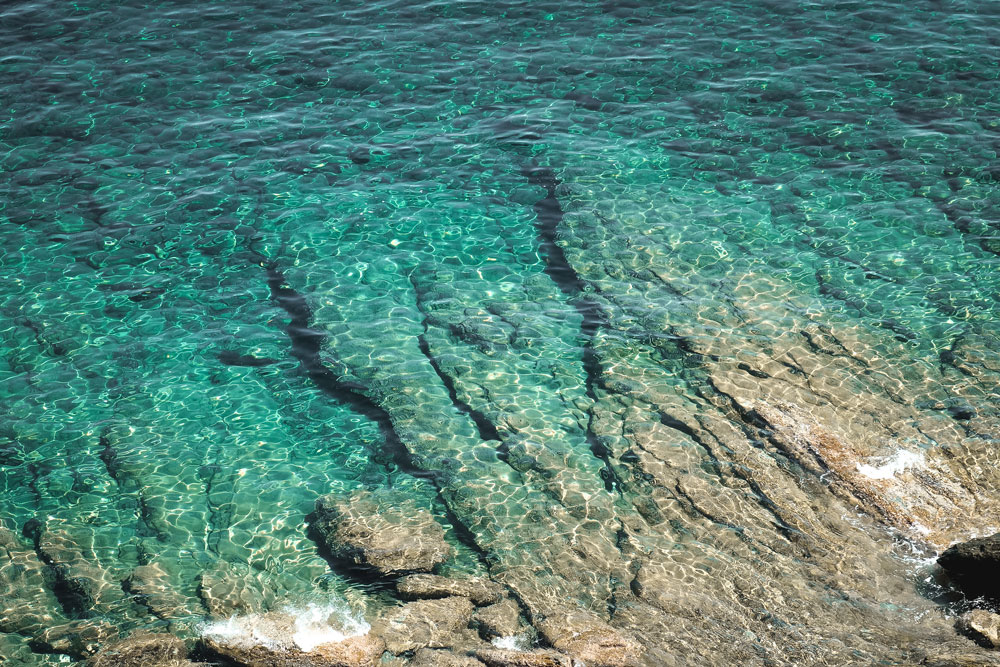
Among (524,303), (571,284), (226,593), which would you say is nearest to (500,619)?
(226,593)

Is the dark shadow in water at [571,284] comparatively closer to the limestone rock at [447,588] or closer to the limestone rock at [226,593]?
the limestone rock at [447,588]

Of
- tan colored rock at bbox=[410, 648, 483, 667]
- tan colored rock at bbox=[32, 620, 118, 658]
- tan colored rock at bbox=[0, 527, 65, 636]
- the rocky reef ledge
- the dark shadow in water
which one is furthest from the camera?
the dark shadow in water

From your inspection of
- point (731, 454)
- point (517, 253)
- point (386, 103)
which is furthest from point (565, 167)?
point (731, 454)

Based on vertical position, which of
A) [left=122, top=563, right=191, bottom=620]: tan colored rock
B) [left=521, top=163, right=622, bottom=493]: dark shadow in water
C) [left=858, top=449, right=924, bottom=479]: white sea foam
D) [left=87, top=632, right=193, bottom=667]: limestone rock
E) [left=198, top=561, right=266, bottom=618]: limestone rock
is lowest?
[left=198, top=561, right=266, bottom=618]: limestone rock

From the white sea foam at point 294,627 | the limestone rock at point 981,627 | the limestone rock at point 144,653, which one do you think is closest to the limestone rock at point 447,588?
the white sea foam at point 294,627

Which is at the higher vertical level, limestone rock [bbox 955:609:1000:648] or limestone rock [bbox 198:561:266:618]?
limestone rock [bbox 955:609:1000:648]

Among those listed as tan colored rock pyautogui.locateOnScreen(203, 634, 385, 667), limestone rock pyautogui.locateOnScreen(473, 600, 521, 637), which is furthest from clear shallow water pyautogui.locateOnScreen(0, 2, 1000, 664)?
tan colored rock pyautogui.locateOnScreen(203, 634, 385, 667)

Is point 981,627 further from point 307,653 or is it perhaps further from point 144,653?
point 144,653

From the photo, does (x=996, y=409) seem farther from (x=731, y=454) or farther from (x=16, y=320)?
(x=16, y=320)

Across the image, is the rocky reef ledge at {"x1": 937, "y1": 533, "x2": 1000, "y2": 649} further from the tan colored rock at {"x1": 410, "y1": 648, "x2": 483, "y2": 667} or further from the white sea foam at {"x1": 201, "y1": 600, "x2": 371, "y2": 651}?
the white sea foam at {"x1": 201, "y1": 600, "x2": 371, "y2": 651}
